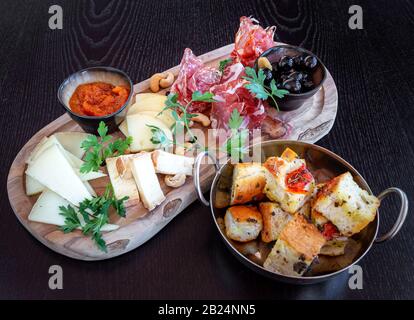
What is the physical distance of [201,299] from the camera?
4.16ft

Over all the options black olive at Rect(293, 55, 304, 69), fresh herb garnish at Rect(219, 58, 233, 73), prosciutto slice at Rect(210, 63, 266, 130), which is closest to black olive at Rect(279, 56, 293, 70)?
black olive at Rect(293, 55, 304, 69)

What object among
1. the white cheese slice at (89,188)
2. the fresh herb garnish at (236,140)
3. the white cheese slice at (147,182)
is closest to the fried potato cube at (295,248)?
the fresh herb garnish at (236,140)

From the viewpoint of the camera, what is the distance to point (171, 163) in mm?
1423

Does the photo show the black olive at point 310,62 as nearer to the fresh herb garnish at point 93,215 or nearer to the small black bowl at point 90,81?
the small black bowl at point 90,81

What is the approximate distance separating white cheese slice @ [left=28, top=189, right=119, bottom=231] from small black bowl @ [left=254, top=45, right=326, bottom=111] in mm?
748

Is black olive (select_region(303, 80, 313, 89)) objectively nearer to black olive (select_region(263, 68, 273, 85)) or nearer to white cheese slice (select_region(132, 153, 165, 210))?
black olive (select_region(263, 68, 273, 85))

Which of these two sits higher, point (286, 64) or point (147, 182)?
point (286, 64)

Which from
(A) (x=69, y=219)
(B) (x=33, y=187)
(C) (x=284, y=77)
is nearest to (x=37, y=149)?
(B) (x=33, y=187)

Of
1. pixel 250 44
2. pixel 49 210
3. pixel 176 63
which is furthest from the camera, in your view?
pixel 176 63

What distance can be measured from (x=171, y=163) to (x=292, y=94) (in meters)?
0.50

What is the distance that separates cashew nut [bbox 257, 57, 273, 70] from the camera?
5.17 feet

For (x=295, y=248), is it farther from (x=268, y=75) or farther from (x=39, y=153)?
(x=39, y=153)
